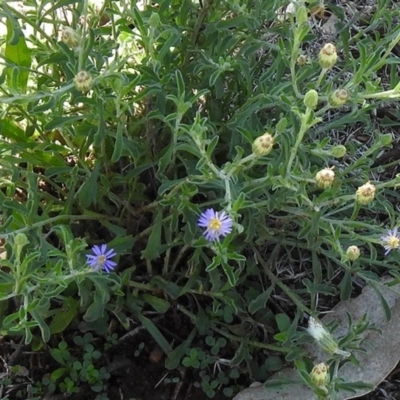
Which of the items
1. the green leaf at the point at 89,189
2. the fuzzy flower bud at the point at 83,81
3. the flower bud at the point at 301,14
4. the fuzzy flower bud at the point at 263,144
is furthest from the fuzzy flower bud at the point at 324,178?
the green leaf at the point at 89,189

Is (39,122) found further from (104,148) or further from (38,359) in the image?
(38,359)

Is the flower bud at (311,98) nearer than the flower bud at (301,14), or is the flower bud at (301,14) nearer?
the flower bud at (311,98)

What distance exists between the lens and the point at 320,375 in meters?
1.59

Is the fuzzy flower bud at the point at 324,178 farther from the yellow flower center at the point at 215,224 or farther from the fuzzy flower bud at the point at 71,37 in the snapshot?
the fuzzy flower bud at the point at 71,37

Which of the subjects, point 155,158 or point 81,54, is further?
point 155,158

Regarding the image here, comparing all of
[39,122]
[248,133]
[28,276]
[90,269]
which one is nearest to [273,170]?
[248,133]

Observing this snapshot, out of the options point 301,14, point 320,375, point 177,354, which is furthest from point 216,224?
point 177,354

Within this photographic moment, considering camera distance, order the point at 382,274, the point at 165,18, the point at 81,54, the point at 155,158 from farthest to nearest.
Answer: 1. the point at 382,274
2. the point at 155,158
3. the point at 165,18
4. the point at 81,54

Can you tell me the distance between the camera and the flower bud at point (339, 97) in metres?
1.57

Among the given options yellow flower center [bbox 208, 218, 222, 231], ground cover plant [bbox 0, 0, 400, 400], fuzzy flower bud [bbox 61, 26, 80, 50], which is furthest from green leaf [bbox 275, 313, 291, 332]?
fuzzy flower bud [bbox 61, 26, 80, 50]

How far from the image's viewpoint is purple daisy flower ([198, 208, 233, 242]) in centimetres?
166

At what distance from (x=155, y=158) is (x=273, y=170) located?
52 cm

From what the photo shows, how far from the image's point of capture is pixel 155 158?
6.88 ft

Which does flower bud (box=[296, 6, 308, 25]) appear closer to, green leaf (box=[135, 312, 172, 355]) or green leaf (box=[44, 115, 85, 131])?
green leaf (box=[44, 115, 85, 131])
